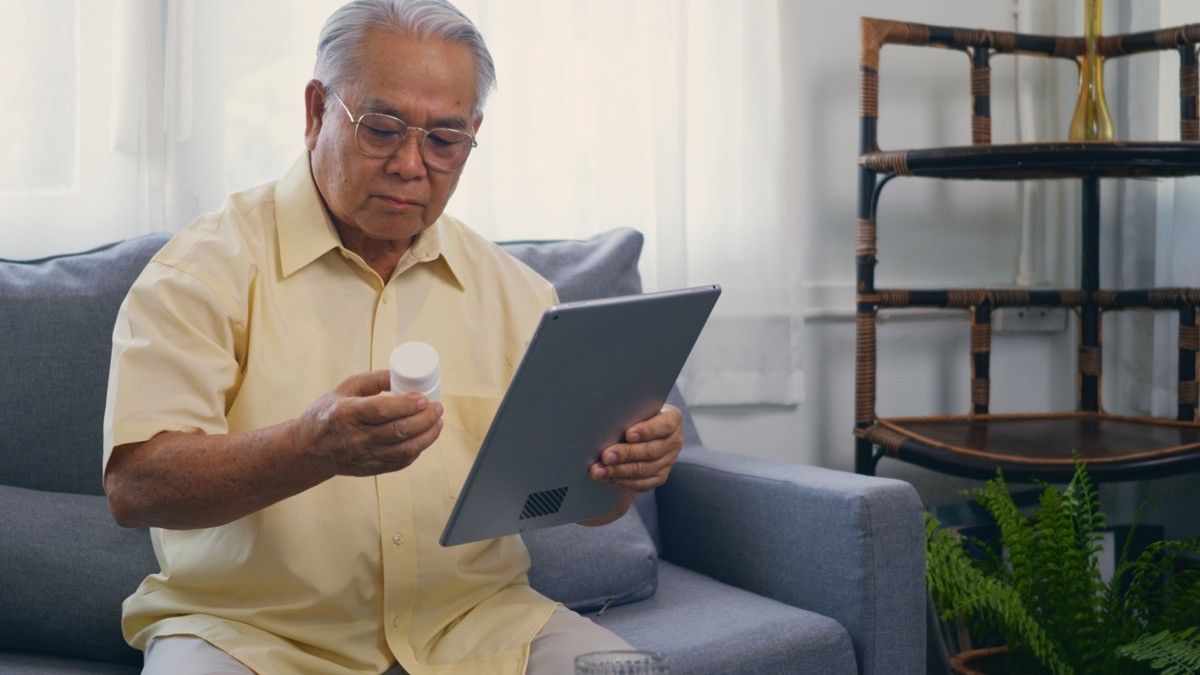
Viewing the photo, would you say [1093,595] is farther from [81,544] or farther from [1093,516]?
[81,544]

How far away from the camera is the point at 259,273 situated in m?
1.24

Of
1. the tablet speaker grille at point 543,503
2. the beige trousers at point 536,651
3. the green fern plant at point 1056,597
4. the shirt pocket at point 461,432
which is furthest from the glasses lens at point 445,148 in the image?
the green fern plant at point 1056,597

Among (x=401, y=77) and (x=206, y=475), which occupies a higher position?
(x=401, y=77)

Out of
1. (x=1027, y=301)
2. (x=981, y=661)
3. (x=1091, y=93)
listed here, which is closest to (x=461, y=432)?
(x=981, y=661)

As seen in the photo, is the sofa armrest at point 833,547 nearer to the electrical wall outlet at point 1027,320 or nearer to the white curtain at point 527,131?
→ the white curtain at point 527,131

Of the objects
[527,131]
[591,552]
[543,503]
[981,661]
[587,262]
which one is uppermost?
[527,131]

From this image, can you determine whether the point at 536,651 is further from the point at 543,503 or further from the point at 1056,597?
the point at 1056,597

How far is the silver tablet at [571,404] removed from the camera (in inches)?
38.9

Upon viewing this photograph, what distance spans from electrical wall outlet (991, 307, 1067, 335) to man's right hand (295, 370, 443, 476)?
5.99ft

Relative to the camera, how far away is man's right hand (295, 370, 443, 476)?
37.7 inches

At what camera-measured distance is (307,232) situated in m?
1.27

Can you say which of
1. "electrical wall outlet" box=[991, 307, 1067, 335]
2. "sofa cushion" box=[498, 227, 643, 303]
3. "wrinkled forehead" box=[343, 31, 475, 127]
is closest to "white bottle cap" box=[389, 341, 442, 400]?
"wrinkled forehead" box=[343, 31, 475, 127]

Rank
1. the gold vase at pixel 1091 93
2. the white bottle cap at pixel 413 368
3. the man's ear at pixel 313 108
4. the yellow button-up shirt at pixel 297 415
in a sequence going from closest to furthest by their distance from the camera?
the white bottle cap at pixel 413 368, the yellow button-up shirt at pixel 297 415, the man's ear at pixel 313 108, the gold vase at pixel 1091 93

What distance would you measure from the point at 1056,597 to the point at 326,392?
1163 millimetres
